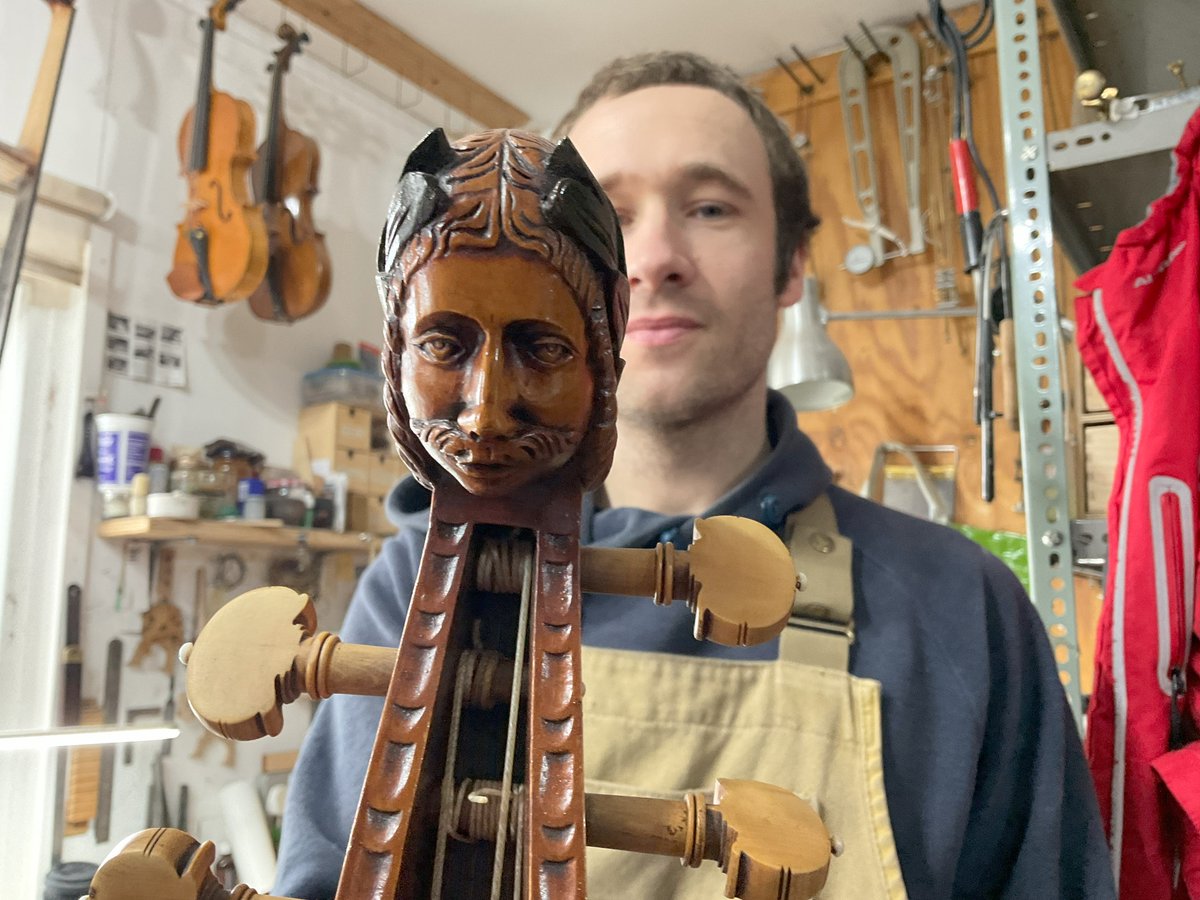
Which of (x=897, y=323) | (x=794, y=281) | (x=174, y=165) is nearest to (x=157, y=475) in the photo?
(x=174, y=165)

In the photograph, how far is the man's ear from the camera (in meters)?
0.94

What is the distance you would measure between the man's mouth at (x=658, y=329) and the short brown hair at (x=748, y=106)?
17 cm

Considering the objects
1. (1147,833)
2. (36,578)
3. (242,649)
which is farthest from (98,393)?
(1147,833)

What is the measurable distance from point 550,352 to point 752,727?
472 millimetres

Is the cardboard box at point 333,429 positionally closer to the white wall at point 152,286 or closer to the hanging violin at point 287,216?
the white wall at point 152,286

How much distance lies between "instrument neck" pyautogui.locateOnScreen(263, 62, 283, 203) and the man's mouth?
1607mm

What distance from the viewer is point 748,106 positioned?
0.94m

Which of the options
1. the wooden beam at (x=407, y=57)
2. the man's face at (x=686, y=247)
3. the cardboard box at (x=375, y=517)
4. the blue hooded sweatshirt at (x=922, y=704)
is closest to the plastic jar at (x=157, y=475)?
the cardboard box at (x=375, y=517)

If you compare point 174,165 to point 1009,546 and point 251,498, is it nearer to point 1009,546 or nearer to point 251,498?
point 251,498

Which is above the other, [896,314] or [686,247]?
[896,314]

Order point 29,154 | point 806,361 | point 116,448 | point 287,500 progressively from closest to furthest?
point 29,154, point 806,361, point 116,448, point 287,500

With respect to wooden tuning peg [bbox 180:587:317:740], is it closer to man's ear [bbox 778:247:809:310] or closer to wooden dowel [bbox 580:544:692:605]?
wooden dowel [bbox 580:544:692:605]

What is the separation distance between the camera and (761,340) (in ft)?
2.79

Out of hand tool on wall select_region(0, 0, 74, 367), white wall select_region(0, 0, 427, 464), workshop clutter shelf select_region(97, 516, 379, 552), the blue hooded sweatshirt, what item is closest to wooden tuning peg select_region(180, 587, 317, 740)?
the blue hooded sweatshirt
